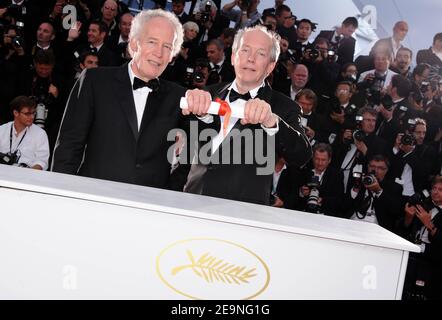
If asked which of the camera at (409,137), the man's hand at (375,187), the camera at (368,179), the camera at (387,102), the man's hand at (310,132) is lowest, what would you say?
the man's hand at (375,187)

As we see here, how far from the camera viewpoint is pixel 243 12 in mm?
7137

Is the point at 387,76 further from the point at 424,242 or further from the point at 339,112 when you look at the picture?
the point at 424,242

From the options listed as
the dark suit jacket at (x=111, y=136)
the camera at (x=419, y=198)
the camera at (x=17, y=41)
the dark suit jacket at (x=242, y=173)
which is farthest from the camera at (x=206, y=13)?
the dark suit jacket at (x=242, y=173)

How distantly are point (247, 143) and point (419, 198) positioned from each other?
3.64m

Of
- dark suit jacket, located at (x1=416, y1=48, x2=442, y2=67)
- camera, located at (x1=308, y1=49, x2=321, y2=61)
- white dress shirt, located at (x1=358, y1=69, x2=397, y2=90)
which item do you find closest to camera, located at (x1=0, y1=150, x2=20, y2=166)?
camera, located at (x1=308, y1=49, x2=321, y2=61)

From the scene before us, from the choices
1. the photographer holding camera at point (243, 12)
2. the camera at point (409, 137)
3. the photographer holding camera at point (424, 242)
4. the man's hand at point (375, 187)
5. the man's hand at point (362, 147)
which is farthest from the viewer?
the photographer holding camera at point (243, 12)

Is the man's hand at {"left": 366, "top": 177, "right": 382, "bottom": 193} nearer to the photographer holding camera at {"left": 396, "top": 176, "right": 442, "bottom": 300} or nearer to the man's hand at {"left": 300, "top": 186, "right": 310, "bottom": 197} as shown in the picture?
the photographer holding camera at {"left": 396, "top": 176, "right": 442, "bottom": 300}

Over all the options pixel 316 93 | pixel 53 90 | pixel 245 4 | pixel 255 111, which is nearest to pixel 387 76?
pixel 316 93

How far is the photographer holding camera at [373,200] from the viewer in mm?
5598


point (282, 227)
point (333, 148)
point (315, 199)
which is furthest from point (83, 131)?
point (333, 148)

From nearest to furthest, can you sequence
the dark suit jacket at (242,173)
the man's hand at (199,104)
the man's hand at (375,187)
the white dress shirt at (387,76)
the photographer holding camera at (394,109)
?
the man's hand at (199,104) → the dark suit jacket at (242,173) → the man's hand at (375,187) → the photographer holding camera at (394,109) → the white dress shirt at (387,76)

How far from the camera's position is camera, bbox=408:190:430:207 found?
5500mm

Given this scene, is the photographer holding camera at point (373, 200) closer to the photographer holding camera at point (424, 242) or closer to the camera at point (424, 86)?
the photographer holding camera at point (424, 242)

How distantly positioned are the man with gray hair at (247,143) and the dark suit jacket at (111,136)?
0.51 feet
